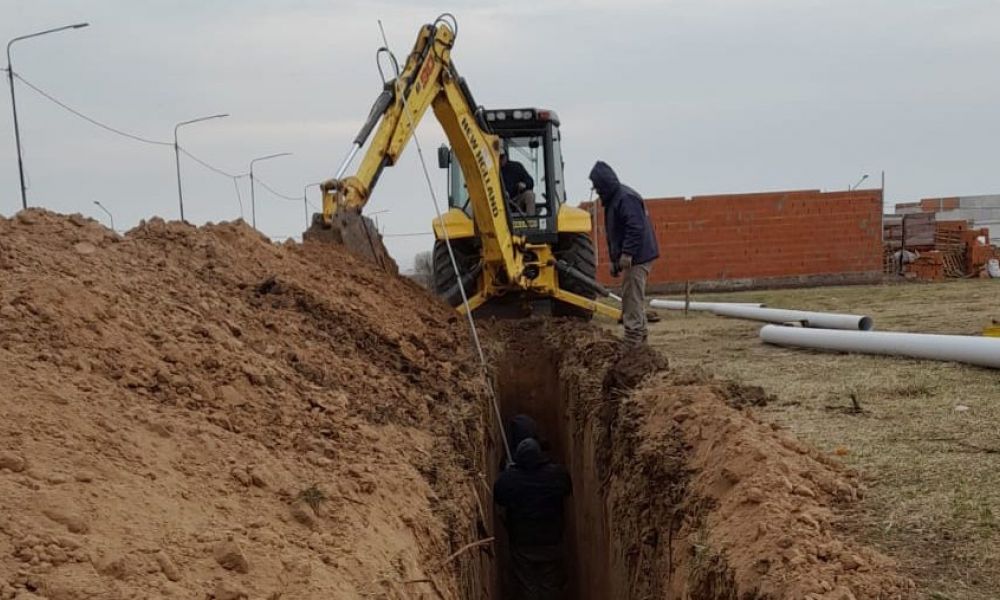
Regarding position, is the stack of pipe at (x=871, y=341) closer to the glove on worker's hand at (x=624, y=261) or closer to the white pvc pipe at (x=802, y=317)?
the white pvc pipe at (x=802, y=317)

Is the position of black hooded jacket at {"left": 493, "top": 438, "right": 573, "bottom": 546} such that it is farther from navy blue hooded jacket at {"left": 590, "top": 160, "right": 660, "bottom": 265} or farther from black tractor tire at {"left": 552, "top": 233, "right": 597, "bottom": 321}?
black tractor tire at {"left": 552, "top": 233, "right": 597, "bottom": 321}

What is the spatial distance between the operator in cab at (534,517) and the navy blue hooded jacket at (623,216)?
7.28ft

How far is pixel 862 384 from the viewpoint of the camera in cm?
690

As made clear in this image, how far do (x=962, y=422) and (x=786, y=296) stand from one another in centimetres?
1488

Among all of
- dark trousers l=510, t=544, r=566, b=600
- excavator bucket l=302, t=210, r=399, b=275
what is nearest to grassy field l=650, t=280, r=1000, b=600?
dark trousers l=510, t=544, r=566, b=600

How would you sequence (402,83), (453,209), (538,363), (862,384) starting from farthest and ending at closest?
1. (453,209)
2. (538,363)
3. (402,83)
4. (862,384)

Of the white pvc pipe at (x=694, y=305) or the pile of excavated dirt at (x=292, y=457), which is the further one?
the white pvc pipe at (x=694, y=305)

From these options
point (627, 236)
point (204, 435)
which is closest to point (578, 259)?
point (627, 236)

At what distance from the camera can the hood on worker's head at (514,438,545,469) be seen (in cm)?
812

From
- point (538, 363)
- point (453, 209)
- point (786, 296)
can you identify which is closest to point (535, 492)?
point (538, 363)

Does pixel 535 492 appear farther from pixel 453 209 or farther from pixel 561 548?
pixel 453 209

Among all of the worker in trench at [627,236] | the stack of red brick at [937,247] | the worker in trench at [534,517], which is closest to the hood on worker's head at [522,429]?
the worker in trench at [534,517]

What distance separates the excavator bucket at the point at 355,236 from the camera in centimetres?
1002

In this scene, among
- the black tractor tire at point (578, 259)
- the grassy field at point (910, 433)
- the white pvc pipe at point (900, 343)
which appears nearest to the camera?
the grassy field at point (910, 433)
